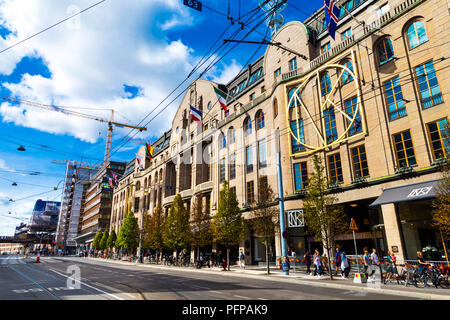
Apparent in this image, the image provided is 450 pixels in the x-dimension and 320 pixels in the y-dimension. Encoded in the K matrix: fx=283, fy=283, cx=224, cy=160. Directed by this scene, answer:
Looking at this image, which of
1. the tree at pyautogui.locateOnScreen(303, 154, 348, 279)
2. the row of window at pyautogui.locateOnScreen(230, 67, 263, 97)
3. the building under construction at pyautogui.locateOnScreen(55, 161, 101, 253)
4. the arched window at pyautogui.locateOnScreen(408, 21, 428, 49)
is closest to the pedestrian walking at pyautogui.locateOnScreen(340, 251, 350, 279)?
the tree at pyautogui.locateOnScreen(303, 154, 348, 279)

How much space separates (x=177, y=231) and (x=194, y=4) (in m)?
31.1

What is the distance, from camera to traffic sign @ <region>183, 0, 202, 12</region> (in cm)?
1216

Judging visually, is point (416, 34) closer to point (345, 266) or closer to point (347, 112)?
point (347, 112)

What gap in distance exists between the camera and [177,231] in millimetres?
38281

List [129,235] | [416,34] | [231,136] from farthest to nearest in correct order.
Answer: [129,235]
[231,136]
[416,34]

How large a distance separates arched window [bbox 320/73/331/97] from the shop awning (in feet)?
36.2

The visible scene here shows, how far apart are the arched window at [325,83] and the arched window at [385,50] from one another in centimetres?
485

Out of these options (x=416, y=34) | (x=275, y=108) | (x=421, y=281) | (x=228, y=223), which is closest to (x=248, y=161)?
(x=275, y=108)

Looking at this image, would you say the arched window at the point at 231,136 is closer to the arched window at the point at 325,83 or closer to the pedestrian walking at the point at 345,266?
the arched window at the point at 325,83

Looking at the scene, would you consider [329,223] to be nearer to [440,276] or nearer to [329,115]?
[440,276]

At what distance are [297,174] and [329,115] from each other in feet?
20.9

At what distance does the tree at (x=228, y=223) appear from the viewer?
28453 mm

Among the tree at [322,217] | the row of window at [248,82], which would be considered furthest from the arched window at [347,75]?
the row of window at [248,82]
